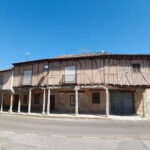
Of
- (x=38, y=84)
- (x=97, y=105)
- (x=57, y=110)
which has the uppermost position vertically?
(x=38, y=84)

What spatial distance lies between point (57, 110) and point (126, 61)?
10.9m

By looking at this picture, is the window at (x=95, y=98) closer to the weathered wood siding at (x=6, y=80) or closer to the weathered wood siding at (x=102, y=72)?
the weathered wood siding at (x=102, y=72)

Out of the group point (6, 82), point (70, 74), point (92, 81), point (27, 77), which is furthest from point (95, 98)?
point (6, 82)

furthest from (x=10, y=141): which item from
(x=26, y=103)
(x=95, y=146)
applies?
(x=26, y=103)

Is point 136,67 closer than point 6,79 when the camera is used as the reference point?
Yes

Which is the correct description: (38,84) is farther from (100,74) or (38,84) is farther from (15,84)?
(100,74)

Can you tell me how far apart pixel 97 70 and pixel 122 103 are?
5.40 metres

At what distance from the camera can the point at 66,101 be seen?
49.8ft

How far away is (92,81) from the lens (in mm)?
12367

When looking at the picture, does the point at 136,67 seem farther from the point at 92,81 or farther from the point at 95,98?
the point at 95,98

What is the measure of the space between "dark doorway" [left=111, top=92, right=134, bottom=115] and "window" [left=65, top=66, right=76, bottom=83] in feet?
18.1

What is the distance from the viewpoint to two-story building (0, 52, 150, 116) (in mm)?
12133

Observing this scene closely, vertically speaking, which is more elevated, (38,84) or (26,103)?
(38,84)

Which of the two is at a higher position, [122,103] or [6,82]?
[6,82]
